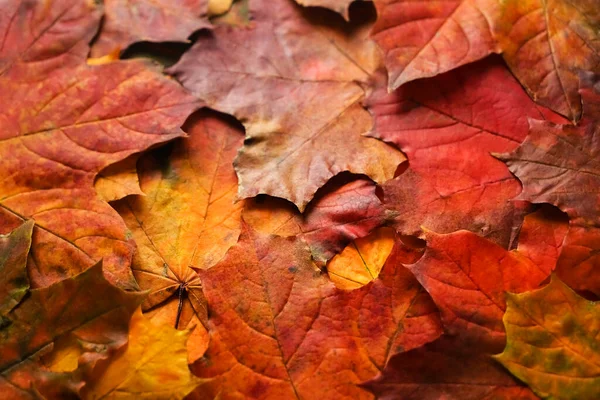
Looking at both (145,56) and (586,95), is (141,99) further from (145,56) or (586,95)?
(586,95)

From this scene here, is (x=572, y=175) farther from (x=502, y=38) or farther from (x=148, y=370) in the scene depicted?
(x=148, y=370)

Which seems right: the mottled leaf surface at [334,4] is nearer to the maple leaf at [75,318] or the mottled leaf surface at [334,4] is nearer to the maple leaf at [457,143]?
the maple leaf at [457,143]

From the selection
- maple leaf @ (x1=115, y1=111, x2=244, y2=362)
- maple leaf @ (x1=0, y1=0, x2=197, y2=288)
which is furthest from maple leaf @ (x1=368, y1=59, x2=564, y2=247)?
maple leaf @ (x1=0, y1=0, x2=197, y2=288)

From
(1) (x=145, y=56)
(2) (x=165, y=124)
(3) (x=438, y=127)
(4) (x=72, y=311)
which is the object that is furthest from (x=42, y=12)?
(3) (x=438, y=127)

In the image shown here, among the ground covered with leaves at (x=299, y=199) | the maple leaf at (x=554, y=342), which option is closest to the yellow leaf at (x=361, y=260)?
the ground covered with leaves at (x=299, y=199)

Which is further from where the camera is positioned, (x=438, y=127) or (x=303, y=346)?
(x=438, y=127)

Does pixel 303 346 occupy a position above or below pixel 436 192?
below

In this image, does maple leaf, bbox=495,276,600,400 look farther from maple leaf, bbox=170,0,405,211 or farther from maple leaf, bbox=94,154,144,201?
maple leaf, bbox=94,154,144,201
